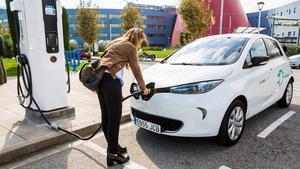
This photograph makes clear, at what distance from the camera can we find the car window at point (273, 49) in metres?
5.25

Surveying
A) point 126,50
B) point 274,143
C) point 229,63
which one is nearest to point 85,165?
point 126,50

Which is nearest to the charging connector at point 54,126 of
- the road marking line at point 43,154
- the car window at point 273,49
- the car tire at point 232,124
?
the road marking line at point 43,154

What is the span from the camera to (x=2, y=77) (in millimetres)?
4406

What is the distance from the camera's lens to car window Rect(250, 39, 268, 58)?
14.9 ft

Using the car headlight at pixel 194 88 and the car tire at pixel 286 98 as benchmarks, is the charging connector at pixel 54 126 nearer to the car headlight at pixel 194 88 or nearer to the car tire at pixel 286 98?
the car headlight at pixel 194 88

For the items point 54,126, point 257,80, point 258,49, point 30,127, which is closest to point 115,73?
point 54,126

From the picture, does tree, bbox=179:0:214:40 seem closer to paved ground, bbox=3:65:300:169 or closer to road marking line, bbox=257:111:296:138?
road marking line, bbox=257:111:296:138

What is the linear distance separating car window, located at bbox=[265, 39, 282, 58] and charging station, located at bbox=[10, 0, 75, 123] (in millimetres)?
3926

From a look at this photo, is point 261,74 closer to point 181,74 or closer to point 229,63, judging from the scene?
point 229,63

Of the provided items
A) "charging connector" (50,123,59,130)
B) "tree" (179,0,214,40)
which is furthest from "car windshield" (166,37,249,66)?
"tree" (179,0,214,40)

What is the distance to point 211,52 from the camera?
452 centimetres

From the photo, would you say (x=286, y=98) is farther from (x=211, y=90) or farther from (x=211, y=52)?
(x=211, y=90)

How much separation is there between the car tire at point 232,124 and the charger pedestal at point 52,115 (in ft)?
9.03

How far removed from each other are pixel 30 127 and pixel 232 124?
10.4ft
